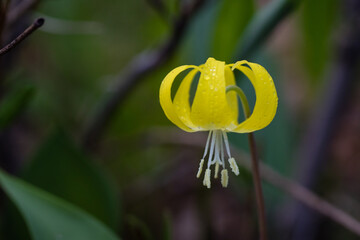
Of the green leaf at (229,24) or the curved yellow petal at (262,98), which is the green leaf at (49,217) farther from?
the green leaf at (229,24)

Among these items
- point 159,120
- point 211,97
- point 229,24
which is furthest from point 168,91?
point 159,120

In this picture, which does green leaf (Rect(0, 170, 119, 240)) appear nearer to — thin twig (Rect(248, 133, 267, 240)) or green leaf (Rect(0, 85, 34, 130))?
green leaf (Rect(0, 85, 34, 130))

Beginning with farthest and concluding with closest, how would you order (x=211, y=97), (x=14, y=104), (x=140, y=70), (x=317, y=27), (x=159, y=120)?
1. (x=159, y=120)
2. (x=317, y=27)
3. (x=140, y=70)
4. (x=14, y=104)
5. (x=211, y=97)

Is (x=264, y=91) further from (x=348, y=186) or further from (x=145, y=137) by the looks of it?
(x=348, y=186)

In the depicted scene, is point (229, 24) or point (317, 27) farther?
point (317, 27)

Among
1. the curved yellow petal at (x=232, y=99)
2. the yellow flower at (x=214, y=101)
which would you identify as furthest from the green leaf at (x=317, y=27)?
the yellow flower at (x=214, y=101)

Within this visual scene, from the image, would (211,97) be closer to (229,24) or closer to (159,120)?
(229,24)

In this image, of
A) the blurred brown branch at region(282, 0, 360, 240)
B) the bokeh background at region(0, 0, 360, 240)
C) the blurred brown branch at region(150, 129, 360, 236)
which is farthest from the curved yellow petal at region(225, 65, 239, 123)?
the blurred brown branch at region(282, 0, 360, 240)
